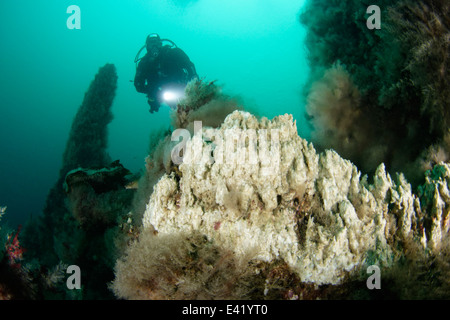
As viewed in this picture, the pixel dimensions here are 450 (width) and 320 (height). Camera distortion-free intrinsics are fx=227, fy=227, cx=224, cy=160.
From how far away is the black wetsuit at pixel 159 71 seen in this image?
8930 mm

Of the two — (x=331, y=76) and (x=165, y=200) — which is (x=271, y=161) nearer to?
(x=165, y=200)

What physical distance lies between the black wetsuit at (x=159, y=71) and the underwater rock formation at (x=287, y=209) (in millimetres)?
7353

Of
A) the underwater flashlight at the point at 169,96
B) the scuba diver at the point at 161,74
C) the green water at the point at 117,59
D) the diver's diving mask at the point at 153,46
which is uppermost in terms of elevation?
the green water at the point at 117,59

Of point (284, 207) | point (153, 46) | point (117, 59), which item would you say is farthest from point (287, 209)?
point (117, 59)

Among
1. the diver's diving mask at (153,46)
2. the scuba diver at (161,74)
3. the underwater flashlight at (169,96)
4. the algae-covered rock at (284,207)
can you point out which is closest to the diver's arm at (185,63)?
the scuba diver at (161,74)

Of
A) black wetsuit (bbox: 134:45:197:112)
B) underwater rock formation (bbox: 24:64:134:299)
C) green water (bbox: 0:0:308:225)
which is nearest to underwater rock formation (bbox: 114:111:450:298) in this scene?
underwater rock formation (bbox: 24:64:134:299)

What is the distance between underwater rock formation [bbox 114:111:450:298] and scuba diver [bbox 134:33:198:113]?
705 cm

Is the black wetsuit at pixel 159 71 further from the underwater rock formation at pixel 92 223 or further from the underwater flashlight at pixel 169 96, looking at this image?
the underwater rock formation at pixel 92 223

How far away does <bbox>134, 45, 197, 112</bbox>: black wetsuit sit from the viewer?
29.3 feet

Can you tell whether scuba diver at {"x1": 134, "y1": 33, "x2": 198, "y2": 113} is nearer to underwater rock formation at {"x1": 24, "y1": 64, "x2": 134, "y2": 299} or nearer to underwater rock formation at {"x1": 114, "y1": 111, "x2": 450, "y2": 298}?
underwater rock formation at {"x1": 24, "y1": 64, "x2": 134, "y2": 299}

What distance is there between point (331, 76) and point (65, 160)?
12125mm

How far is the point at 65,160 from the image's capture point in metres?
11.1

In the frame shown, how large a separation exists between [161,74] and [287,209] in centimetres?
826
